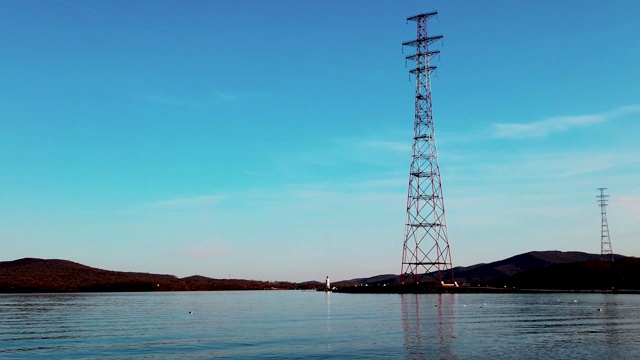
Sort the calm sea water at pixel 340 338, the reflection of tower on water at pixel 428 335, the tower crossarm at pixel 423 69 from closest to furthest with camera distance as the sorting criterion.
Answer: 1. the reflection of tower on water at pixel 428 335
2. the calm sea water at pixel 340 338
3. the tower crossarm at pixel 423 69

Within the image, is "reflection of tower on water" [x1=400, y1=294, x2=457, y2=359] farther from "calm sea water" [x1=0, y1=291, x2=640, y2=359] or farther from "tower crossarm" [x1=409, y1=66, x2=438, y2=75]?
"tower crossarm" [x1=409, y1=66, x2=438, y2=75]

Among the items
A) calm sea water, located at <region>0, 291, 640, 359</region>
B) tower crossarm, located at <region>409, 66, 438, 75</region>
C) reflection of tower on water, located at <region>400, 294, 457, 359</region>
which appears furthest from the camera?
tower crossarm, located at <region>409, 66, 438, 75</region>

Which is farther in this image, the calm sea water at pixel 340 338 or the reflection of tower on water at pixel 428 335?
the calm sea water at pixel 340 338

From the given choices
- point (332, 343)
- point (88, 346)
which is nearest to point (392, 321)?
point (332, 343)

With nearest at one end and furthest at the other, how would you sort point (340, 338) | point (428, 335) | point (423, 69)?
point (340, 338)
point (428, 335)
point (423, 69)

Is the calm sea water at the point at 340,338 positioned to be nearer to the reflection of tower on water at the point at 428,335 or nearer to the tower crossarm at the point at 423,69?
the reflection of tower on water at the point at 428,335

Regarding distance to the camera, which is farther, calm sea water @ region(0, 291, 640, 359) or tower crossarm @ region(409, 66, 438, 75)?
tower crossarm @ region(409, 66, 438, 75)

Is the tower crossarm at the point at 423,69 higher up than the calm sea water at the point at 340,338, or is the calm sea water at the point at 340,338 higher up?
the tower crossarm at the point at 423,69

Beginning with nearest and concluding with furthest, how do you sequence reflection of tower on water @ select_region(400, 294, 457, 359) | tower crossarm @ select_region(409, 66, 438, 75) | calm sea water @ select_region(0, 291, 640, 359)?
reflection of tower on water @ select_region(400, 294, 457, 359), calm sea water @ select_region(0, 291, 640, 359), tower crossarm @ select_region(409, 66, 438, 75)

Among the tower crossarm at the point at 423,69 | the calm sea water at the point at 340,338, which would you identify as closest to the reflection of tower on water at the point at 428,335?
the calm sea water at the point at 340,338

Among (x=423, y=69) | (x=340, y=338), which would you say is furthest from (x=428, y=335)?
(x=423, y=69)

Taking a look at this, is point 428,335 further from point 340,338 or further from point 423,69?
point 423,69

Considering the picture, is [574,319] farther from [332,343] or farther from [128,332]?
[128,332]

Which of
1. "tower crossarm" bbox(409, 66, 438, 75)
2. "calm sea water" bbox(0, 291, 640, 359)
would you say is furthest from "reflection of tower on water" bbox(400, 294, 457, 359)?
"tower crossarm" bbox(409, 66, 438, 75)
